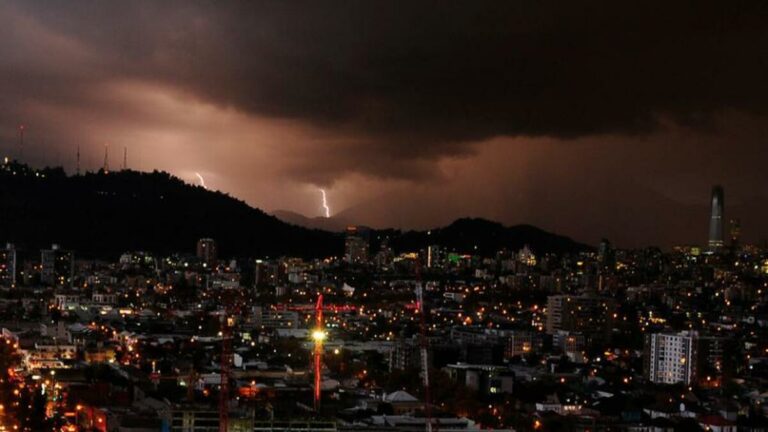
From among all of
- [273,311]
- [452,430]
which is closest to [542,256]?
[273,311]

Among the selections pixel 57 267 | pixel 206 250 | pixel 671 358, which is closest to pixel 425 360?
pixel 671 358

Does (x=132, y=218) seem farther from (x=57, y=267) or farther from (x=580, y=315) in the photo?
(x=580, y=315)

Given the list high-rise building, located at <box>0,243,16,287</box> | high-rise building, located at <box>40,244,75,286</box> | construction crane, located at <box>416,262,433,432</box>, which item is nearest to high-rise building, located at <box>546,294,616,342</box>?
construction crane, located at <box>416,262,433,432</box>

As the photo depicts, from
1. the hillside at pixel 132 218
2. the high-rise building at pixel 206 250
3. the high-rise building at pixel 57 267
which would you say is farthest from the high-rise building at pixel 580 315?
the hillside at pixel 132 218

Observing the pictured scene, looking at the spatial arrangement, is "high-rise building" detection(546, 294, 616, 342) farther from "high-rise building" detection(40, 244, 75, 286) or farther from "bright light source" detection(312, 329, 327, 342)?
A: "high-rise building" detection(40, 244, 75, 286)

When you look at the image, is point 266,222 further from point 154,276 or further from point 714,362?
point 714,362

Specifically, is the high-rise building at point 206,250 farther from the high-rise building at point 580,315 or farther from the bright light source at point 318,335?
the bright light source at point 318,335
